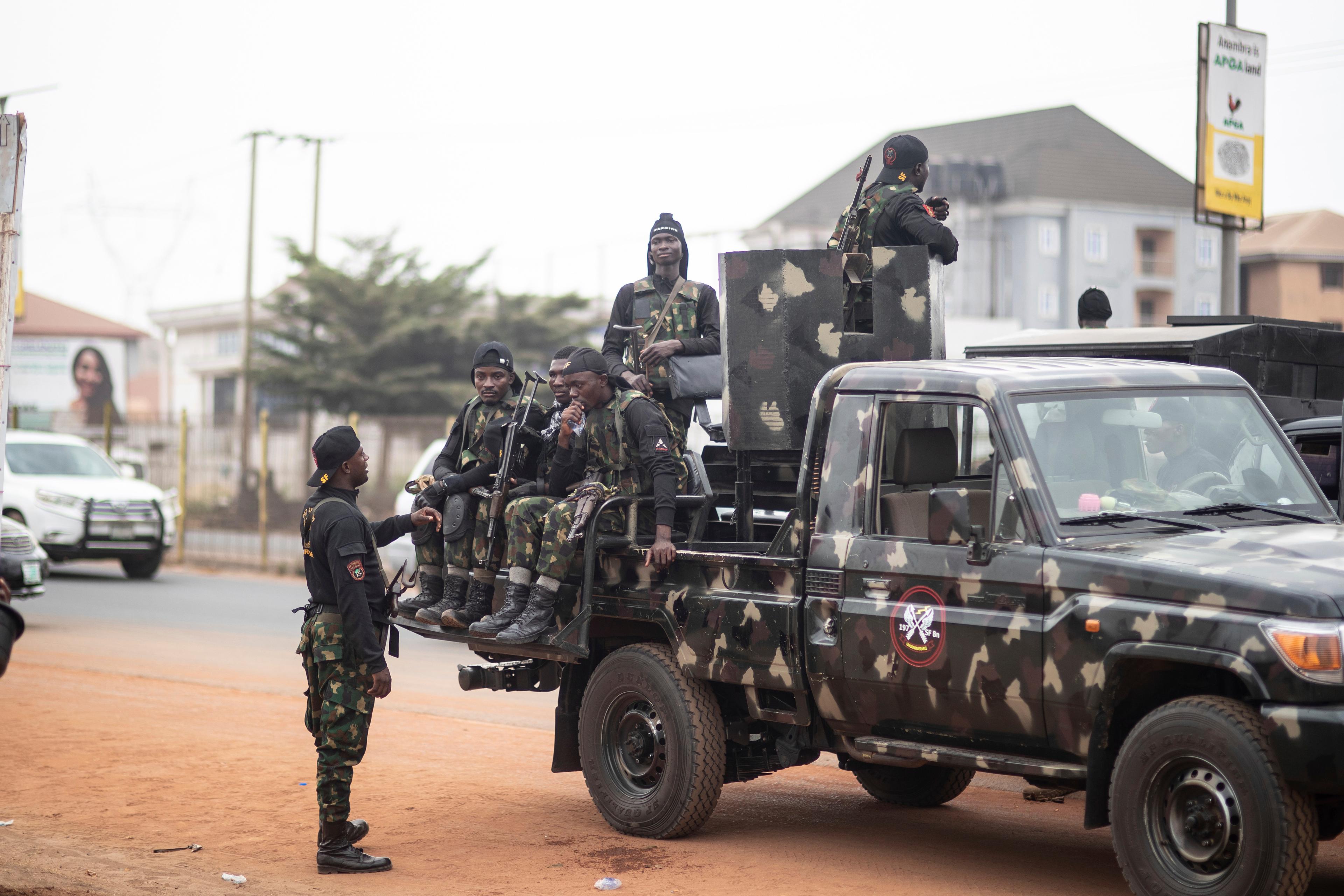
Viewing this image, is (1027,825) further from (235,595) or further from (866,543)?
(235,595)

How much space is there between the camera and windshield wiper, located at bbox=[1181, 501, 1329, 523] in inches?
233

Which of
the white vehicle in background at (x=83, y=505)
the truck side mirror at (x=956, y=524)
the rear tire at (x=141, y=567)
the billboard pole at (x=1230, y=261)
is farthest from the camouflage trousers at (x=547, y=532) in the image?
the rear tire at (x=141, y=567)

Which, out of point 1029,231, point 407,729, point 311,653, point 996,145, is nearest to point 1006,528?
point 311,653

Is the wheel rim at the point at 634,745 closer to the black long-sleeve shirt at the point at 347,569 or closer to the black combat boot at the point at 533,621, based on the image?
the black combat boot at the point at 533,621

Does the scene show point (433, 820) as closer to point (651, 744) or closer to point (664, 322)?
point (651, 744)

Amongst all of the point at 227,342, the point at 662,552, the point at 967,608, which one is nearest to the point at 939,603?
the point at 967,608

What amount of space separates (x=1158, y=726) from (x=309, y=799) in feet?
16.1

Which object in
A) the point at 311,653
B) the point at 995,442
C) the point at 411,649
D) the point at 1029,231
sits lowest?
the point at 411,649

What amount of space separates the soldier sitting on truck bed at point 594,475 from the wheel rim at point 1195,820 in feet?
8.66

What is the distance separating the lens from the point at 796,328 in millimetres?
7488

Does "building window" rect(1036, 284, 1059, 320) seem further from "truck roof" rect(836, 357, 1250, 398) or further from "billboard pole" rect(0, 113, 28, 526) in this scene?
"billboard pole" rect(0, 113, 28, 526)

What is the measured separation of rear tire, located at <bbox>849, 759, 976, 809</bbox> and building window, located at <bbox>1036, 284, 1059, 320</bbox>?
58.4m

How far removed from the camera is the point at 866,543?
6.32 m

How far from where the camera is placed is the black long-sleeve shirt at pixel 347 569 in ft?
22.1
